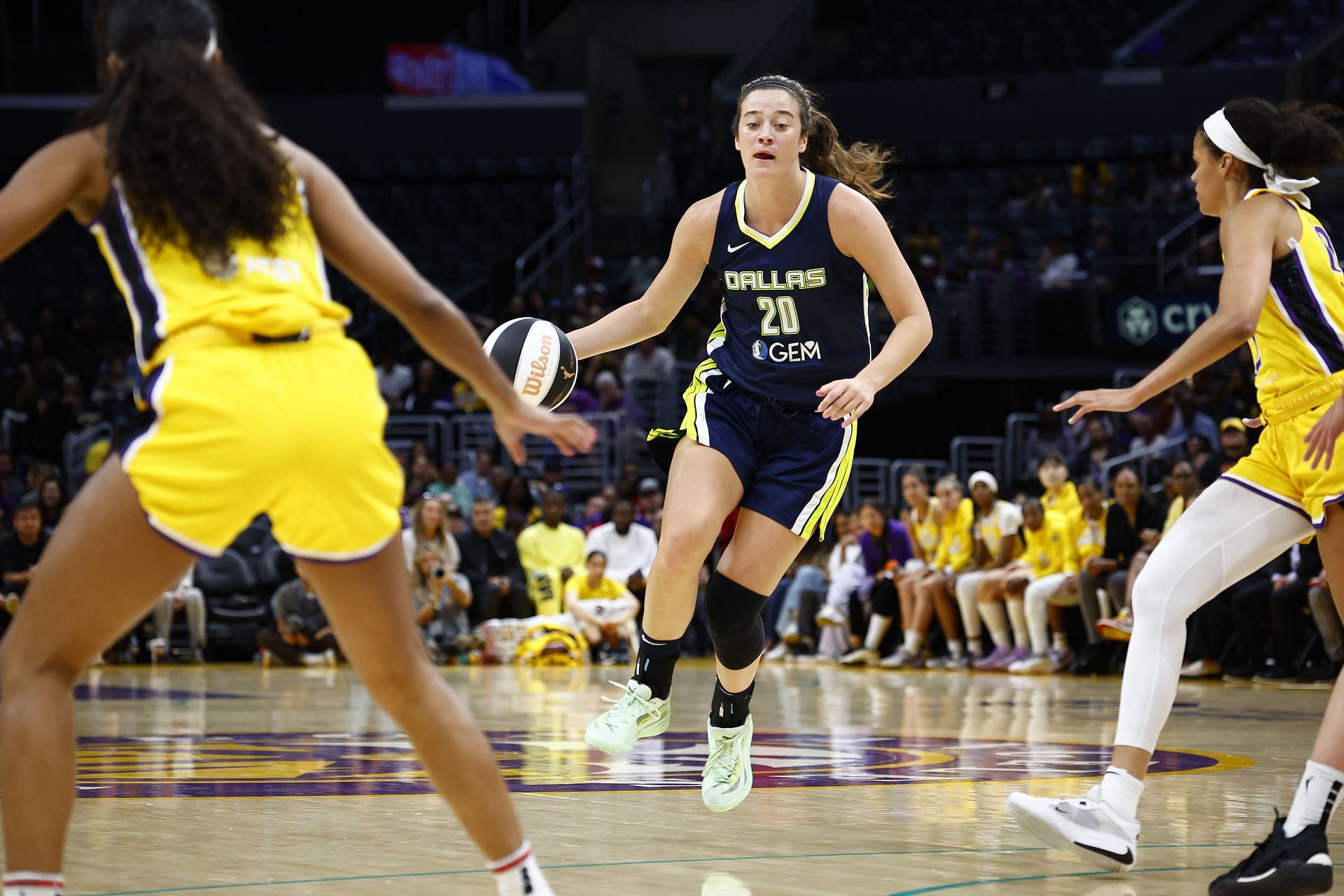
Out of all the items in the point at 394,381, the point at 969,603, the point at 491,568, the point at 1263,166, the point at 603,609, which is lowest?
the point at 603,609

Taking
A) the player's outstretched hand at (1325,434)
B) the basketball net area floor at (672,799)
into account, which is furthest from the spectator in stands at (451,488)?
the player's outstretched hand at (1325,434)

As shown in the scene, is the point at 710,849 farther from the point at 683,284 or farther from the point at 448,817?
the point at 683,284

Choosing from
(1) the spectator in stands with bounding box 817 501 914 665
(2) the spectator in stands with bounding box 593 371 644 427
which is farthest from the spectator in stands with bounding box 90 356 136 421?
(1) the spectator in stands with bounding box 817 501 914 665

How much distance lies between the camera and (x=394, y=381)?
17953 millimetres

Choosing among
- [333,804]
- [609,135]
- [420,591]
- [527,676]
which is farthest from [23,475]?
[333,804]

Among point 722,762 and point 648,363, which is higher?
point 648,363

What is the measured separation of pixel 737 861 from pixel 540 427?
4.35 feet

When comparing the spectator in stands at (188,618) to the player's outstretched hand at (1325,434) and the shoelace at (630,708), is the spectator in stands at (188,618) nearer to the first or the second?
the shoelace at (630,708)

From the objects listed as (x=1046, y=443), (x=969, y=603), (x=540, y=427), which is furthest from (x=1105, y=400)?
(x=1046, y=443)

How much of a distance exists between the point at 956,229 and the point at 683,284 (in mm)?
16744

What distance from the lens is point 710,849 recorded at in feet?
12.4

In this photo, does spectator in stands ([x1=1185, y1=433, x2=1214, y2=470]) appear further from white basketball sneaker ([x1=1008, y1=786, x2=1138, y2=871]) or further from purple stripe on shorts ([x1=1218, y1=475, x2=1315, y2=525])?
white basketball sneaker ([x1=1008, y1=786, x2=1138, y2=871])

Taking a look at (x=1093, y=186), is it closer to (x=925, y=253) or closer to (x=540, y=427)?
(x=925, y=253)

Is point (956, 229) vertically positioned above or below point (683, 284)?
above
